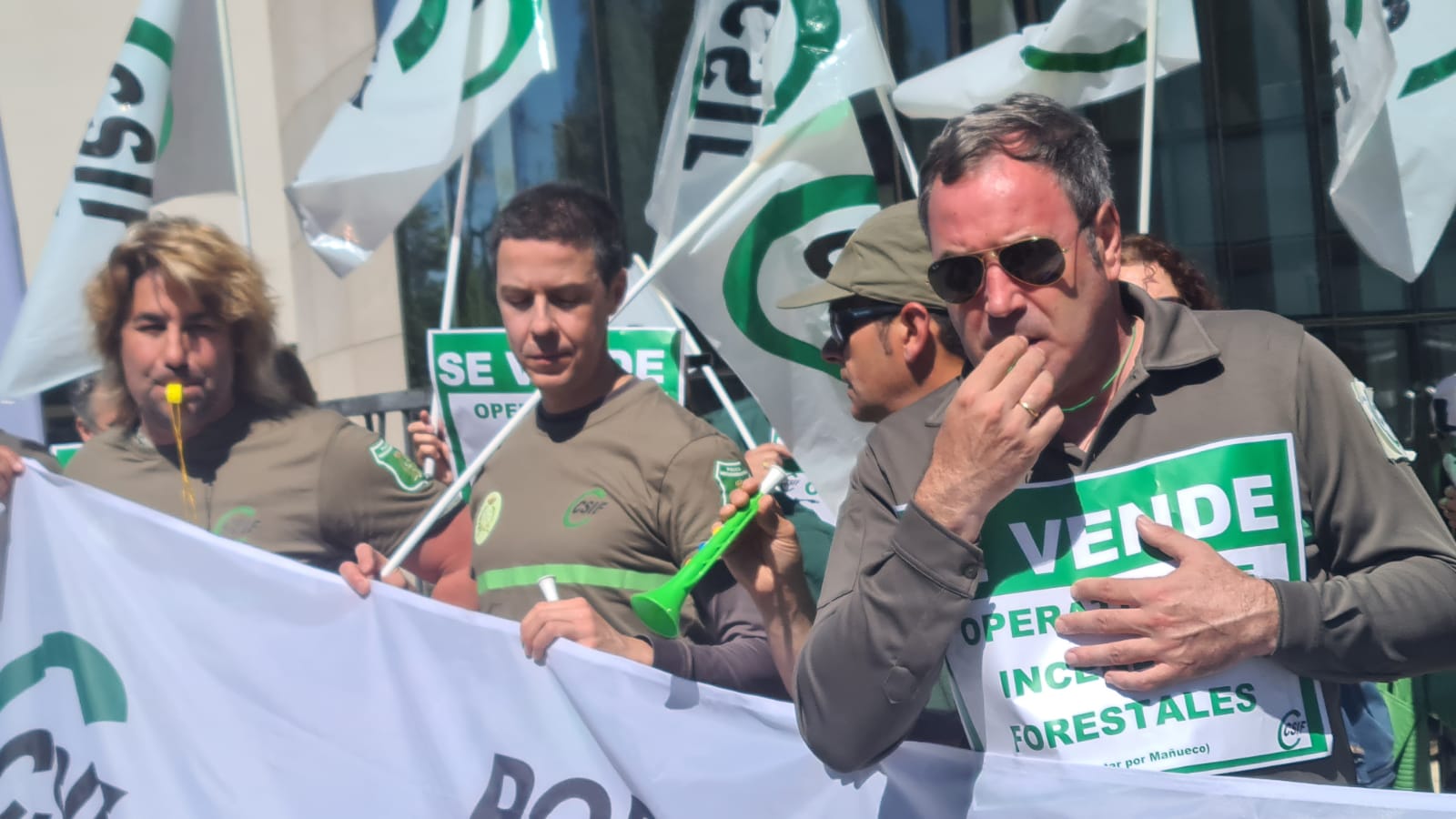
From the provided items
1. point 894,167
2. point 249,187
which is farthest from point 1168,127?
point 249,187

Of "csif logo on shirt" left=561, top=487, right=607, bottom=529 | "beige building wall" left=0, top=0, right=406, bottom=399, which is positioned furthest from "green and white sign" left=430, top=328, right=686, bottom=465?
"beige building wall" left=0, top=0, right=406, bottom=399

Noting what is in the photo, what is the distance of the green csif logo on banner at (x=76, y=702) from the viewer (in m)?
2.79

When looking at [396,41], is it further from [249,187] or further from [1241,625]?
[249,187]

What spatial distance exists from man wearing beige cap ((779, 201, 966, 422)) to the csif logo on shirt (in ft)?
1.73

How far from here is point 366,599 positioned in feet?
8.81

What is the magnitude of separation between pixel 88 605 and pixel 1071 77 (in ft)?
Result: 9.27

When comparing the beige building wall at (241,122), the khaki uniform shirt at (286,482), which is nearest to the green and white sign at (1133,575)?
the khaki uniform shirt at (286,482)

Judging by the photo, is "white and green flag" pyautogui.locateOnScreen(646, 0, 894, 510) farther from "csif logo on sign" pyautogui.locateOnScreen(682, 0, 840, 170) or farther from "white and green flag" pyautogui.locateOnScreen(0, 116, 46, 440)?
"white and green flag" pyautogui.locateOnScreen(0, 116, 46, 440)

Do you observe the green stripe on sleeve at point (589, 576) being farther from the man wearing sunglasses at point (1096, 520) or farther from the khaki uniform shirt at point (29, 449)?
the khaki uniform shirt at point (29, 449)

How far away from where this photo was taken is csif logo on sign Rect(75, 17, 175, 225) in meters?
3.49

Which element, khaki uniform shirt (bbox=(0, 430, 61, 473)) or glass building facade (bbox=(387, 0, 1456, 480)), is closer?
khaki uniform shirt (bbox=(0, 430, 61, 473))

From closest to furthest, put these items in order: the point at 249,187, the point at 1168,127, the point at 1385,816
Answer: the point at 1385,816
the point at 1168,127
the point at 249,187

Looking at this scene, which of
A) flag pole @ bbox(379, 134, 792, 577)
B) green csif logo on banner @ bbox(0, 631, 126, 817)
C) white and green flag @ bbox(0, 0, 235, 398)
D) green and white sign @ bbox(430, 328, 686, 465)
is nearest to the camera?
green csif logo on banner @ bbox(0, 631, 126, 817)

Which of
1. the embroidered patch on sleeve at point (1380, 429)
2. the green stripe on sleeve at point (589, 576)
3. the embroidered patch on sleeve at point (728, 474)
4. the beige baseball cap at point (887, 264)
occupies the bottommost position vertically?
the green stripe on sleeve at point (589, 576)
